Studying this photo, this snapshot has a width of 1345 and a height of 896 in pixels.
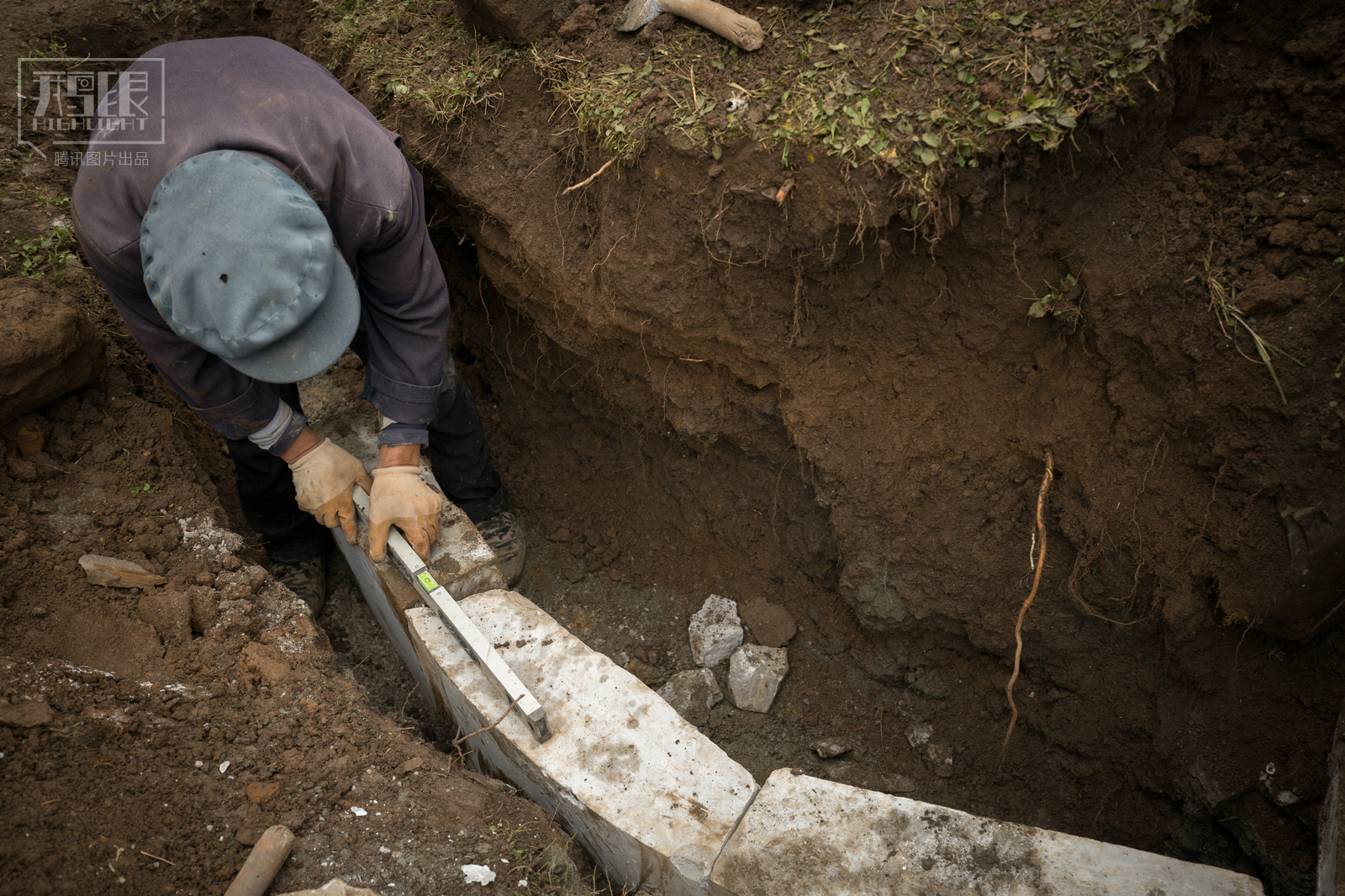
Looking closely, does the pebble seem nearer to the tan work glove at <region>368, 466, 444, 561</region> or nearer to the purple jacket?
the tan work glove at <region>368, 466, 444, 561</region>

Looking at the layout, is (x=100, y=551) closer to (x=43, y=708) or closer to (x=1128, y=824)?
(x=43, y=708)

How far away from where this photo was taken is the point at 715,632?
2.96 m

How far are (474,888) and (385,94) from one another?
272 cm

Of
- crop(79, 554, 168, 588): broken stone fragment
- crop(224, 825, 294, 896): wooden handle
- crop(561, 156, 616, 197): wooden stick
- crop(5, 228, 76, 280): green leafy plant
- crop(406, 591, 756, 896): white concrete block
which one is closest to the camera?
crop(224, 825, 294, 896): wooden handle

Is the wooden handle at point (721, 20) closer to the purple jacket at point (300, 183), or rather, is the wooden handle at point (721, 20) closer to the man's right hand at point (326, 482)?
the purple jacket at point (300, 183)

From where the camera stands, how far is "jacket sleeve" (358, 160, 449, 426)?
2.28 m

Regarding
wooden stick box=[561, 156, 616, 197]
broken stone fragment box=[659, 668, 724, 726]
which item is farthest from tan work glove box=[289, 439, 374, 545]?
broken stone fragment box=[659, 668, 724, 726]

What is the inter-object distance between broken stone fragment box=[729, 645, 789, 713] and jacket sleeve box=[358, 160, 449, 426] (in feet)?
4.85

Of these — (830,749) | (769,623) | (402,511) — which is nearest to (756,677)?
(769,623)

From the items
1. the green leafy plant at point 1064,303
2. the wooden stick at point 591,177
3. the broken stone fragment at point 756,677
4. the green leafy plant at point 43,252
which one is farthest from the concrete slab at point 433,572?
the green leafy plant at point 1064,303

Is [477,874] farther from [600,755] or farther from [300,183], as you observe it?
[300,183]

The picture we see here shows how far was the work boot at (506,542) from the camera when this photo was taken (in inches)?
125

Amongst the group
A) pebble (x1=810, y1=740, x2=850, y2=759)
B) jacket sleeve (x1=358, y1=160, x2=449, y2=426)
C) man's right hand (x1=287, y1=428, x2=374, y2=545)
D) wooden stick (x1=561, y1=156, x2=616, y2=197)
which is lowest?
pebble (x1=810, y1=740, x2=850, y2=759)

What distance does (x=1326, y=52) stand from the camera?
1867mm
